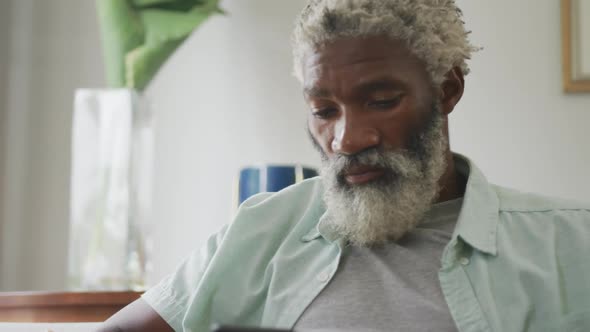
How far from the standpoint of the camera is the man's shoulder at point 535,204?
3.48ft

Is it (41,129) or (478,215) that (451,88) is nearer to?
(478,215)

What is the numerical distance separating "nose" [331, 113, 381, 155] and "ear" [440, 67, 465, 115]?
0.61 feet

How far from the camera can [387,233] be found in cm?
107

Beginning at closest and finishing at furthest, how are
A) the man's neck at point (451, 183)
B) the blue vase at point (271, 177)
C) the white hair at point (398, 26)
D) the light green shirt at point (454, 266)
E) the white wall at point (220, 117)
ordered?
the light green shirt at point (454, 266)
the white hair at point (398, 26)
the man's neck at point (451, 183)
the blue vase at point (271, 177)
the white wall at point (220, 117)

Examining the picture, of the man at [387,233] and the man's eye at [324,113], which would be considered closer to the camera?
the man at [387,233]

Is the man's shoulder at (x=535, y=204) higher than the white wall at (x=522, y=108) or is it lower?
lower

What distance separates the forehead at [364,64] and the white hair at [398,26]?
0.5 inches

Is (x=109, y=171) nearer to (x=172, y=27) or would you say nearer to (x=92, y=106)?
(x=92, y=106)

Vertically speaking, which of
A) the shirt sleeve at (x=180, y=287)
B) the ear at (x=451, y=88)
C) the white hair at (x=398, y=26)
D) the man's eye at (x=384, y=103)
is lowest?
the shirt sleeve at (x=180, y=287)

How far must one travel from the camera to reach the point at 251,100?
79.3 inches

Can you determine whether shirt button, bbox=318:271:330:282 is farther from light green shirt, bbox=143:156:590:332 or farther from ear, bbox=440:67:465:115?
ear, bbox=440:67:465:115

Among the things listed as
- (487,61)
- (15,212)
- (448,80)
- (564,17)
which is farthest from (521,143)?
(15,212)

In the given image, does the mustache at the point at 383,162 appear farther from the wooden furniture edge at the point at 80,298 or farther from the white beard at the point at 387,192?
the wooden furniture edge at the point at 80,298

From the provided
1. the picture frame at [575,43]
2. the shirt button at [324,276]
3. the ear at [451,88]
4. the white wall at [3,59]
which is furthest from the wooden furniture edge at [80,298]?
the picture frame at [575,43]
